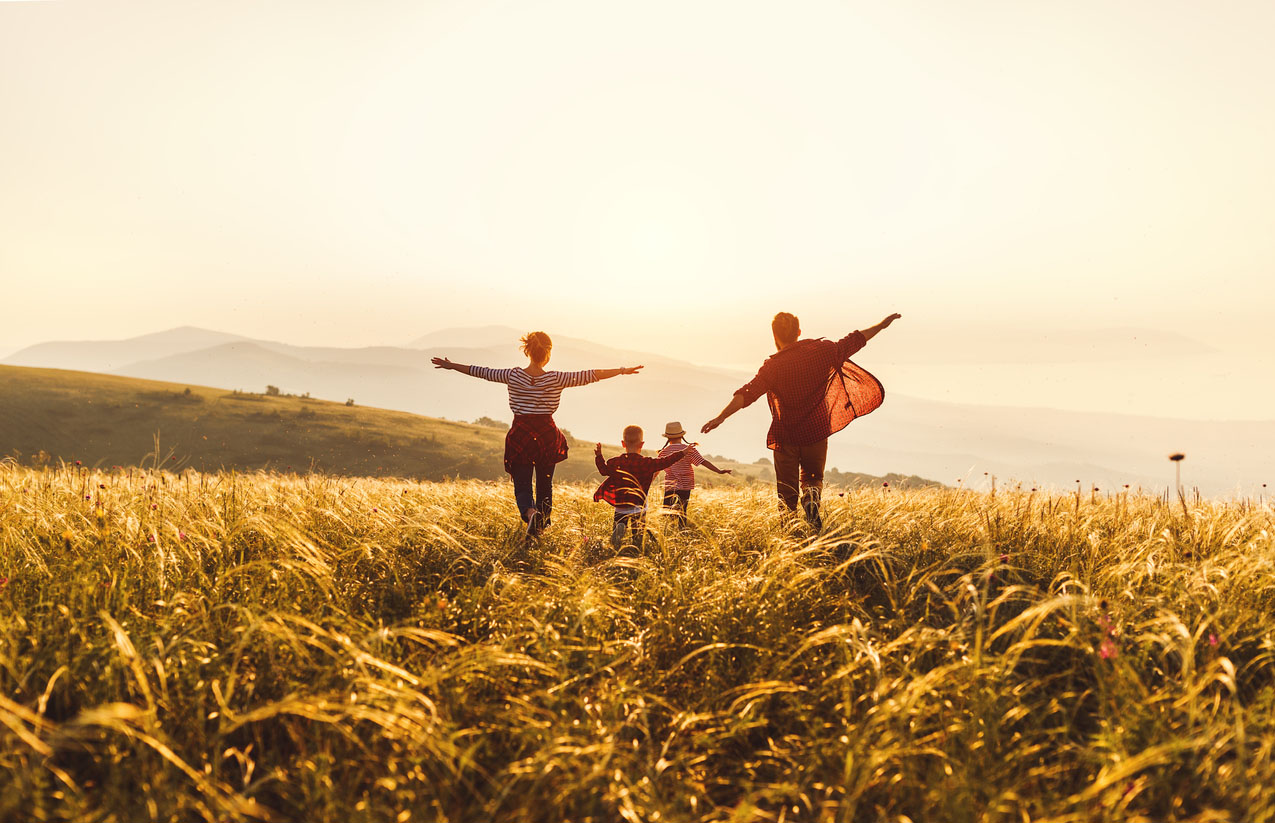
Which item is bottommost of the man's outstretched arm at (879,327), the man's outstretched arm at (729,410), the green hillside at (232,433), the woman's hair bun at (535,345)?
the green hillside at (232,433)

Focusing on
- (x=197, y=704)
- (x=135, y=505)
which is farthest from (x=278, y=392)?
(x=197, y=704)

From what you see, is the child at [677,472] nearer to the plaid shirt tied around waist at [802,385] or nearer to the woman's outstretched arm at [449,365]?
the plaid shirt tied around waist at [802,385]

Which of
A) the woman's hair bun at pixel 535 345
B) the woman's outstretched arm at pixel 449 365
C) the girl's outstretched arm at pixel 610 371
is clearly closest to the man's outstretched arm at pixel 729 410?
the girl's outstretched arm at pixel 610 371

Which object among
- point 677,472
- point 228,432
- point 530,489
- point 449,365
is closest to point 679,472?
point 677,472

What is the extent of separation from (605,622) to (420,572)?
178cm

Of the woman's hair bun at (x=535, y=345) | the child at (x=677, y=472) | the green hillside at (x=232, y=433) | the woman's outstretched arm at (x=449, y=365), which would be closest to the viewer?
the woman's hair bun at (x=535, y=345)

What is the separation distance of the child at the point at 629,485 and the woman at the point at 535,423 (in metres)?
0.64

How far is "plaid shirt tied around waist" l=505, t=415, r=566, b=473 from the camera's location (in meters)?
6.97

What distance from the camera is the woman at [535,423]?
696cm

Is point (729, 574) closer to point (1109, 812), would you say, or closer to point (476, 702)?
point (476, 702)

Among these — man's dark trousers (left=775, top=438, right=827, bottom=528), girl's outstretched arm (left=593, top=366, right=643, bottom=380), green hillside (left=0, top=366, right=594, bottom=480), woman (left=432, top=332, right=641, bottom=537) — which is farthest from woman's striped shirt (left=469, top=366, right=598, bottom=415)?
green hillside (left=0, top=366, right=594, bottom=480)

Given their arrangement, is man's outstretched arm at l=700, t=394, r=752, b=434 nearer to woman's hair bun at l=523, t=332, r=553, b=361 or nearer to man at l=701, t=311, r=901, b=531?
man at l=701, t=311, r=901, b=531

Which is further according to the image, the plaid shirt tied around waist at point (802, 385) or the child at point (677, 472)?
the child at point (677, 472)

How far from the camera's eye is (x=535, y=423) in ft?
23.1
